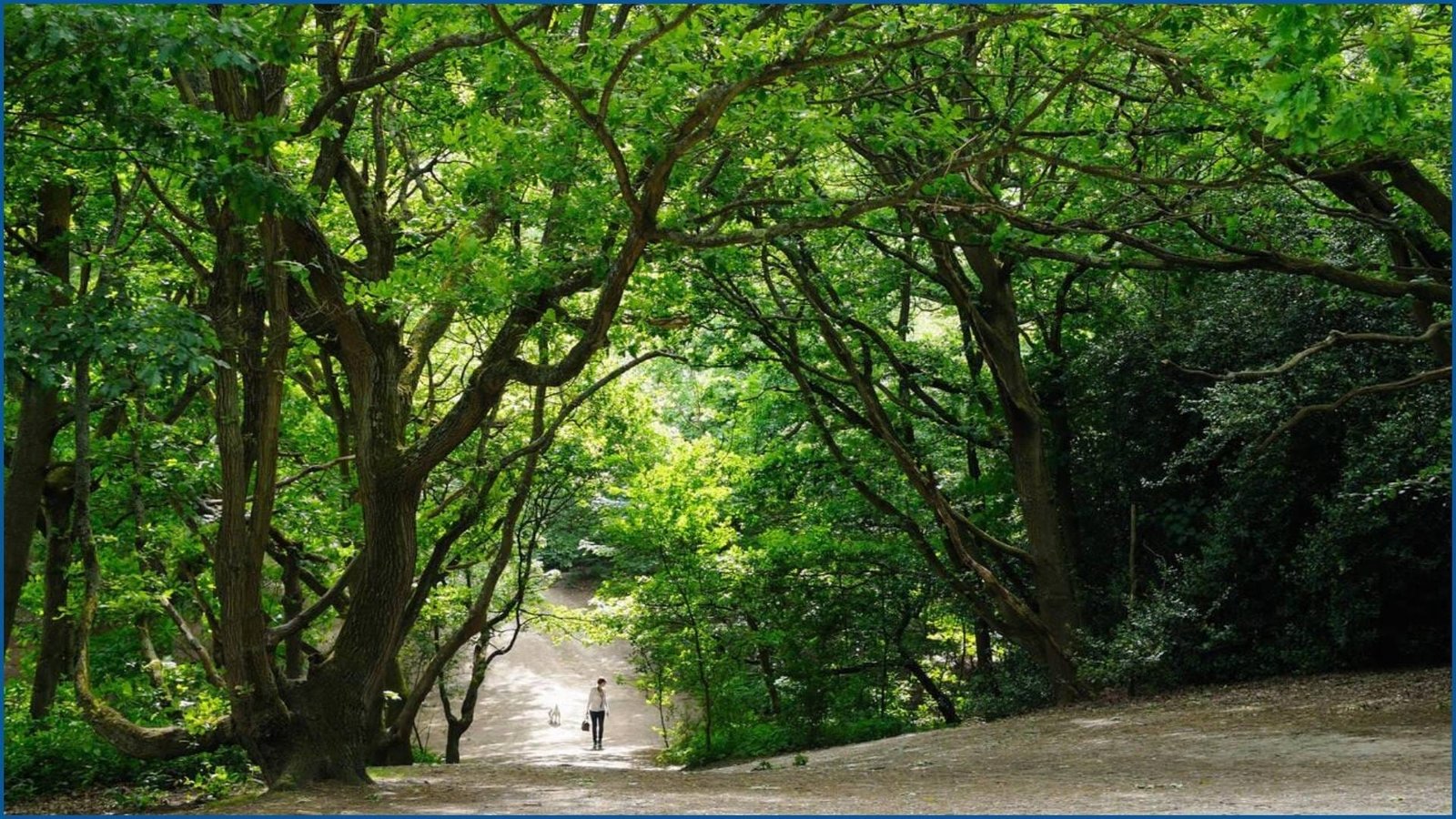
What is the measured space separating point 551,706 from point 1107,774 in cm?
2639

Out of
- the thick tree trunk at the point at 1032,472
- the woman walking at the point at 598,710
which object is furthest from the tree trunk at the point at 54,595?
the woman walking at the point at 598,710

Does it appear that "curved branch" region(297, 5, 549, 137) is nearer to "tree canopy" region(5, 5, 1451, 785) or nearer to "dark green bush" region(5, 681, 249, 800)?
"tree canopy" region(5, 5, 1451, 785)

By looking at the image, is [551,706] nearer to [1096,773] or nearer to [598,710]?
[598,710]

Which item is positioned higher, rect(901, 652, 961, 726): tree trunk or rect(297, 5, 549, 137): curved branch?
rect(297, 5, 549, 137): curved branch

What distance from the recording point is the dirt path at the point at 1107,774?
726 cm

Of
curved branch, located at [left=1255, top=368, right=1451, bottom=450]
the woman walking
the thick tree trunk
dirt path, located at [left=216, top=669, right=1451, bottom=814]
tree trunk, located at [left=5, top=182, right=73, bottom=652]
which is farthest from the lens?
the woman walking

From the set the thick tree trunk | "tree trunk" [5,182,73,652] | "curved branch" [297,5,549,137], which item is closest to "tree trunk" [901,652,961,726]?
the thick tree trunk

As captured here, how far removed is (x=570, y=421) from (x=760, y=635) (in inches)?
190

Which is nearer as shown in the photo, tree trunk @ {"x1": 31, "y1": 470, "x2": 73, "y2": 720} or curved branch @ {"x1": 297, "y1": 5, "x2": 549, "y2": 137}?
curved branch @ {"x1": 297, "y1": 5, "x2": 549, "y2": 137}

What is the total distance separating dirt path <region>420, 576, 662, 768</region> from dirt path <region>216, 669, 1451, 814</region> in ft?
35.5

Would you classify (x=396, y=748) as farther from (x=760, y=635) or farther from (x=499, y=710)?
(x=499, y=710)

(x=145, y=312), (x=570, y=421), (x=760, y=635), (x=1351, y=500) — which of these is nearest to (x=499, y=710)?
(x=760, y=635)

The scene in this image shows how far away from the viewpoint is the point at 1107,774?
8797mm

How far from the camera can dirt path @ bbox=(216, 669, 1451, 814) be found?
7.26 meters
